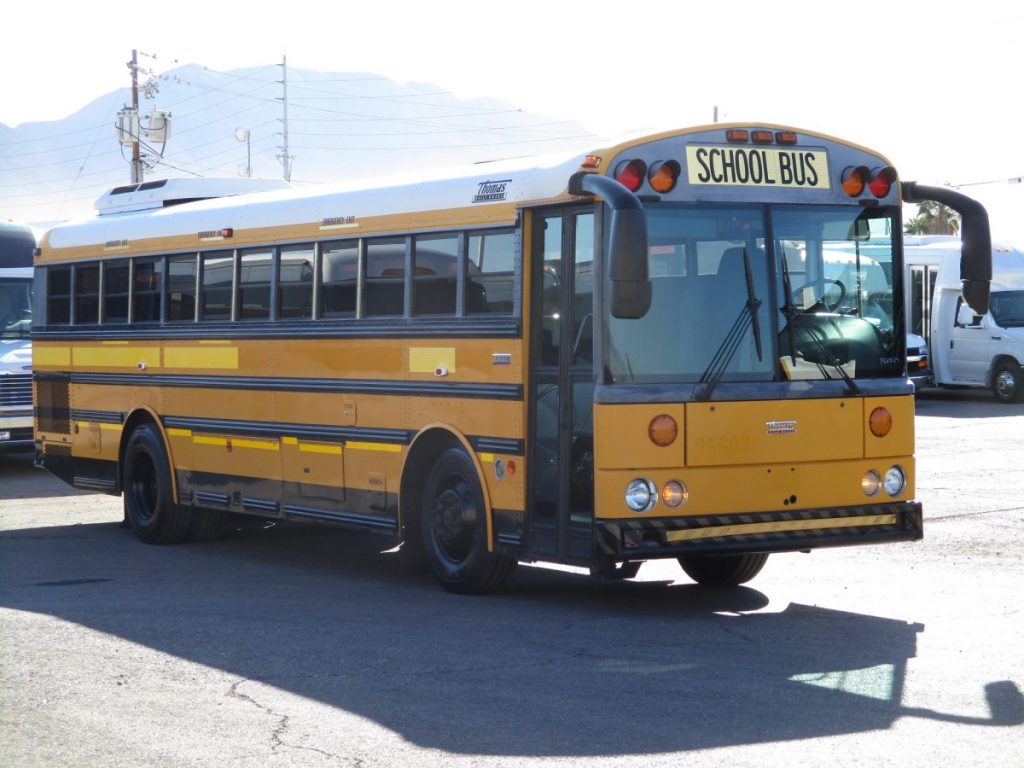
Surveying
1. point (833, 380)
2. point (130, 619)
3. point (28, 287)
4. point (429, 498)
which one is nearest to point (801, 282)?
point (833, 380)

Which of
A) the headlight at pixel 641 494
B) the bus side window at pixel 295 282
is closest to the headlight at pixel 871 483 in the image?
the headlight at pixel 641 494

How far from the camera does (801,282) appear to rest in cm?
934

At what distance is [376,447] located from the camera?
10945 mm

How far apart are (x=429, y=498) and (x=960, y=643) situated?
141 inches

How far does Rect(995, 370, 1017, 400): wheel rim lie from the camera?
28.8m

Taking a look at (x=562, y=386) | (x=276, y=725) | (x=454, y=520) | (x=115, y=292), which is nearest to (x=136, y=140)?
(x=115, y=292)

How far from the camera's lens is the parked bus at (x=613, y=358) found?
8.98 m

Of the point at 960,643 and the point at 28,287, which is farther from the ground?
the point at 28,287

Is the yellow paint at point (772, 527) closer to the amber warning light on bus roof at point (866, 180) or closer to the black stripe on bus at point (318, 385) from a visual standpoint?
the black stripe on bus at point (318, 385)

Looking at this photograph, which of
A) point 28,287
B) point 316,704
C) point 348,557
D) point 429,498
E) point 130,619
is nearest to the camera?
point 316,704

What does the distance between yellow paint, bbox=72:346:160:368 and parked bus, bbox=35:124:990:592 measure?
7.83 ft

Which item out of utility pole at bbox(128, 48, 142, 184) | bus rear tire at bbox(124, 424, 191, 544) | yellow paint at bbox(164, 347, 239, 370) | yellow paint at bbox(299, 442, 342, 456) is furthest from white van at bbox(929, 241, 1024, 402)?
utility pole at bbox(128, 48, 142, 184)

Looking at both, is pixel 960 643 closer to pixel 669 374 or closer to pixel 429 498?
pixel 669 374

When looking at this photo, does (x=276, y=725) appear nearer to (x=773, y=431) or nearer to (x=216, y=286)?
(x=773, y=431)
